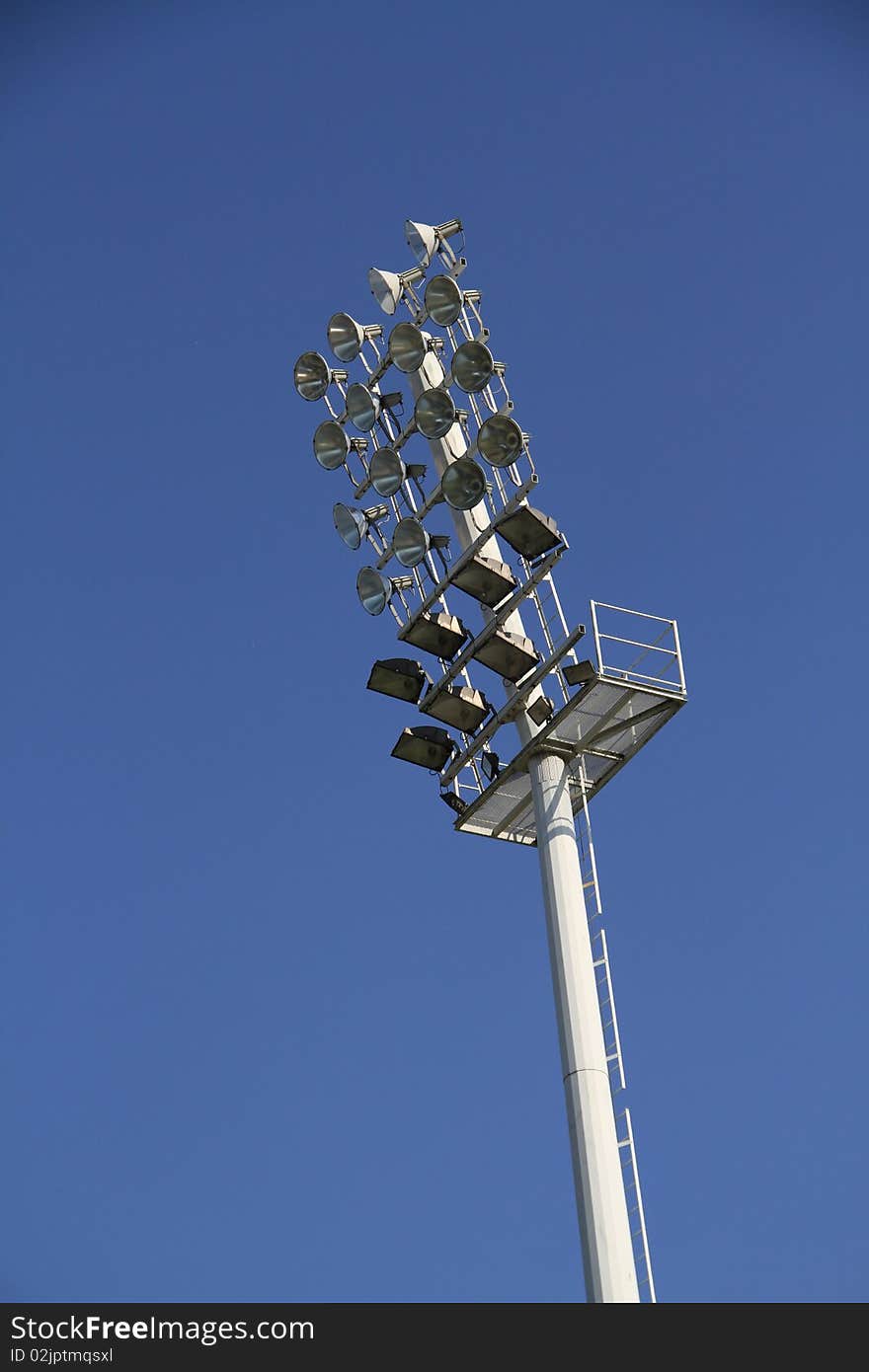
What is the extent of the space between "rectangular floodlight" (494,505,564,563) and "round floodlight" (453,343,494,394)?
2231mm

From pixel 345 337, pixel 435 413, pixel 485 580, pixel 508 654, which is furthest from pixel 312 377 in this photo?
pixel 508 654

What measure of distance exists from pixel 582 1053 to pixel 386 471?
33.0 feet

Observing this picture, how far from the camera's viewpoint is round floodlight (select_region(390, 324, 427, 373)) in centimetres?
3086

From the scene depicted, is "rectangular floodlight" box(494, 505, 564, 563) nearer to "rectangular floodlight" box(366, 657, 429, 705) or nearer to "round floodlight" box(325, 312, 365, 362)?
"rectangular floodlight" box(366, 657, 429, 705)

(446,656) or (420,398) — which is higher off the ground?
(420,398)

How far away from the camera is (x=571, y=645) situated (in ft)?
88.4

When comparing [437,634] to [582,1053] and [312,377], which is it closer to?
[312,377]

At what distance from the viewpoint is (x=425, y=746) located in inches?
1113

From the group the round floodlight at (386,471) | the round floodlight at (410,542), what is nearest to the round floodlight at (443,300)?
the round floodlight at (386,471)

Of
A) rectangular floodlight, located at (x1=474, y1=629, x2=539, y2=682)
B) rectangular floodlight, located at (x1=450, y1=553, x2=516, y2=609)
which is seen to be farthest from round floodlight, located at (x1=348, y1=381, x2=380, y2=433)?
rectangular floodlight, located at (x1=474, y1=629, x2=539, y2=682)

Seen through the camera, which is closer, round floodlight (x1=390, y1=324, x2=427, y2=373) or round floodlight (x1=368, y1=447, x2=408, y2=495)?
round floodlight (x1=368, y1=447, x2=408, y2=495)
